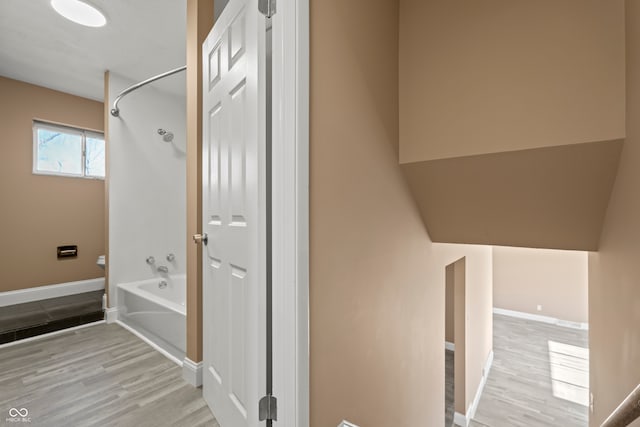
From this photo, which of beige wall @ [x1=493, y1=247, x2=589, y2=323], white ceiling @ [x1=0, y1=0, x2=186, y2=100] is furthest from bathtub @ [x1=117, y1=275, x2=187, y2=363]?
beige wall @ [x1=493, y1=247, x2=589, y2=323]

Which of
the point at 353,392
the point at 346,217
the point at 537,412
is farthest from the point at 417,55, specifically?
the point at 537,412

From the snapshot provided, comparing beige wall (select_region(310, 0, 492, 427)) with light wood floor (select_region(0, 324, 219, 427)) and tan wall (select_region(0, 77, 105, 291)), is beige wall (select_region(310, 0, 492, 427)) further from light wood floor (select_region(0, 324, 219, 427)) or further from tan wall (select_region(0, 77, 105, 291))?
tan wall (select_region(0, 77, 105, 291))

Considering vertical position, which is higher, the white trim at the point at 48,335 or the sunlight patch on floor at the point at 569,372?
the white trim at the point at 48,335

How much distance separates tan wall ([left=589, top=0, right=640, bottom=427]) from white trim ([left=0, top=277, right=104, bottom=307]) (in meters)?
4.81

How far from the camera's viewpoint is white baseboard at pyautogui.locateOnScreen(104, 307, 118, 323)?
2.87m

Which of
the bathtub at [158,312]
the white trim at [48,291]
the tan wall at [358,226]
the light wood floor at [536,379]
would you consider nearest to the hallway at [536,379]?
the light wood floor at [536,379]

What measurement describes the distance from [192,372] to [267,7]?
2026 mm

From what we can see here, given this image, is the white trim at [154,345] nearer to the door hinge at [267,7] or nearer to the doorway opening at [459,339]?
the door hinge at [267,7]

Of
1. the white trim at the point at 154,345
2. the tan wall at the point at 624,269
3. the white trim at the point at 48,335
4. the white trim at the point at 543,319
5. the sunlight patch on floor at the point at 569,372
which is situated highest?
the tan wall at the point at 624,269

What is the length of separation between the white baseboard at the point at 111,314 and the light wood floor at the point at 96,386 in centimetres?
45

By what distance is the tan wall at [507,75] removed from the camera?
119cm

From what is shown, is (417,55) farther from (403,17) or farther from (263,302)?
(263,302)

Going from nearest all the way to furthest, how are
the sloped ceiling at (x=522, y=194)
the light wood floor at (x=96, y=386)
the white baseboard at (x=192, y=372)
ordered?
the sloped ceiling at (x=522, y=194) < the light wood floor at (x=96, y=386) < the white baseboard at (x=192, y=372)

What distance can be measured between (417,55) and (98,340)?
3.20m
